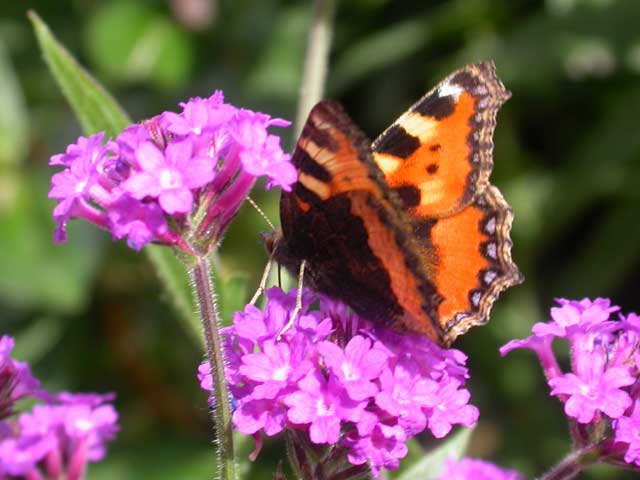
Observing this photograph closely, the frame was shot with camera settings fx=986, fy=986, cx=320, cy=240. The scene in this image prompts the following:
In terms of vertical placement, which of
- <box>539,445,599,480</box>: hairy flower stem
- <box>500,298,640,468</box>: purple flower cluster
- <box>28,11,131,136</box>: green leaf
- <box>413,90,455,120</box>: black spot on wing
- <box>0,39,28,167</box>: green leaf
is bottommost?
<box>539,445,599,480</box>: hairy flower stem

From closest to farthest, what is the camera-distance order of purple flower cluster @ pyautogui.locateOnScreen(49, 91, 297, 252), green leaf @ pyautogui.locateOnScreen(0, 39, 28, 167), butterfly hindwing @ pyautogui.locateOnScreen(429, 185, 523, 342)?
purple flower cluster @ pyautogui.locateOnScreen(49, 91, 297, 252) < butterfly hindwing @ pyautogui.locateOnScreen(429, 185, 523, 342) < green leaf @ pyautogui.locateOnScreen(0, 39, 28, 167)

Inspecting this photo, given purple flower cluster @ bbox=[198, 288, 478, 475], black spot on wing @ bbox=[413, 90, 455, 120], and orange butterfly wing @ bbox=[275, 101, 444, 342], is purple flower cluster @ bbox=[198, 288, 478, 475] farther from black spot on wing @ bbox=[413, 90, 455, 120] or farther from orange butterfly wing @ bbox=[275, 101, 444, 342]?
black spot on wing @ bbox=[413, 90, 455, 120]

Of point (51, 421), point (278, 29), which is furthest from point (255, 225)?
point (51, 421)

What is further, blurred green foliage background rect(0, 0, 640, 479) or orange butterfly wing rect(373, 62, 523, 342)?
blurred green foliage background rect(0, 0, 640, 479)

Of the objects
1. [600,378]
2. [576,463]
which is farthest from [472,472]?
[600,378]

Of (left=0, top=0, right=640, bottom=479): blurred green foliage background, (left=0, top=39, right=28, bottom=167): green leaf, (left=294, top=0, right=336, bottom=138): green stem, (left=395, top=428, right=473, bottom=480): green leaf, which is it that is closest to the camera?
(left=395, top=428, right=473, bottom=480): green leaf

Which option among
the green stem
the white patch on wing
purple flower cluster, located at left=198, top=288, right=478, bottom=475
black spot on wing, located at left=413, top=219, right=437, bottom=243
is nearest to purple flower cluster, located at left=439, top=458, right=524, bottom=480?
purple flower cluster, located at left=198, top=288, right=478, bottom=475

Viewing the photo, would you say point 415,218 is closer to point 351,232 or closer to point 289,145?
point 351,232

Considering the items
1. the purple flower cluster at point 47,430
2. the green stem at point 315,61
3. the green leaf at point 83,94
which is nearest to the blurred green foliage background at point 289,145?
the green stem at point 315,61
